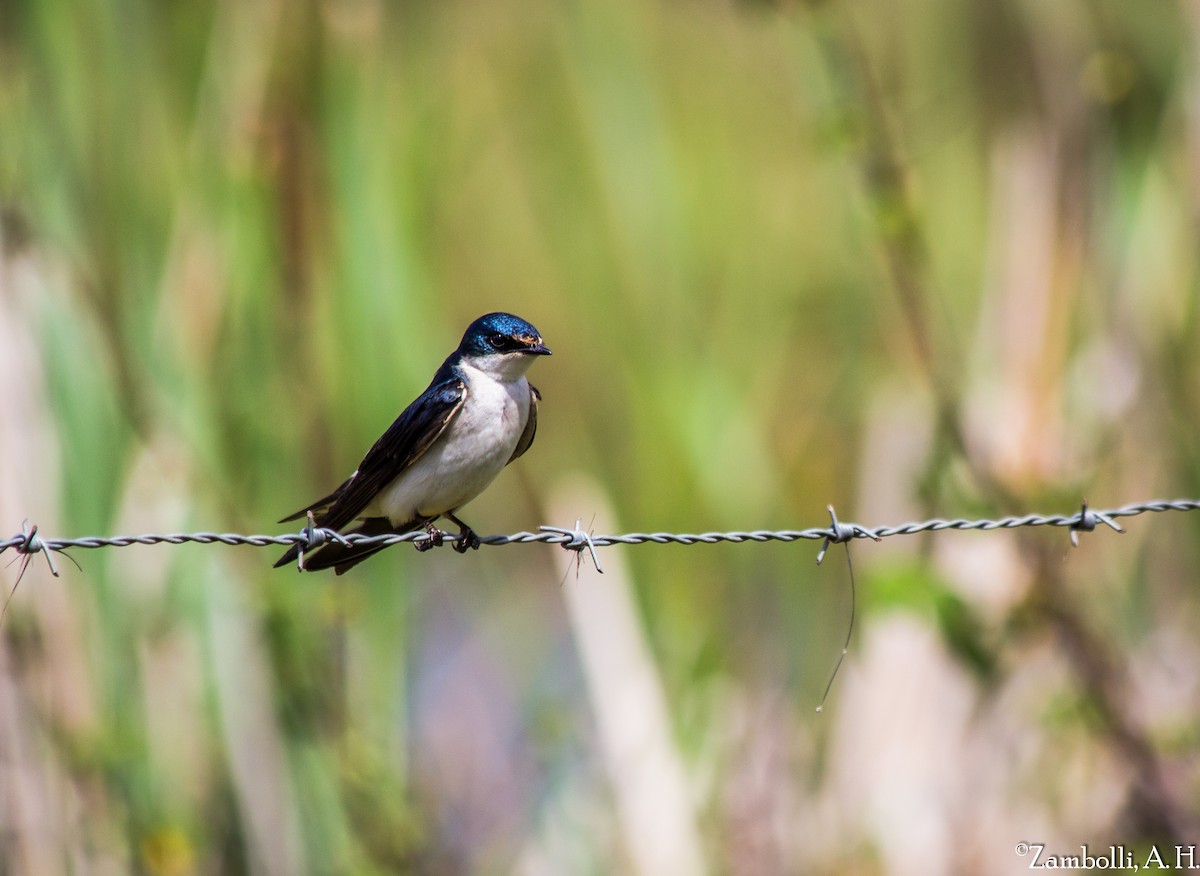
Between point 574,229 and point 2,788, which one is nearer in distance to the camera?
point 2,788

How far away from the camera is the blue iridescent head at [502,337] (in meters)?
3.46

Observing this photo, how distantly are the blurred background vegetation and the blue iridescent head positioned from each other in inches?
21.2

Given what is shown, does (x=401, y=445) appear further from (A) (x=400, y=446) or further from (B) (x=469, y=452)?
(B) (x=469, y=452)

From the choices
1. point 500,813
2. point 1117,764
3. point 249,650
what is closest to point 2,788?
point 249,650

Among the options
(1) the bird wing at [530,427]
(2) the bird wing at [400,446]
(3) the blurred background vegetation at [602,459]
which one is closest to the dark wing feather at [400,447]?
(2) the bird wing at [400,446]

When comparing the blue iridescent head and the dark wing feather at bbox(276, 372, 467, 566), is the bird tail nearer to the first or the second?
the dark wing feather at bbox(276, 372, 467, 566)

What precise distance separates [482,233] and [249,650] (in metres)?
4.46

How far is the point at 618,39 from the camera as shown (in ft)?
15.2

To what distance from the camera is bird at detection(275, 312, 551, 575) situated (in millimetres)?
3328

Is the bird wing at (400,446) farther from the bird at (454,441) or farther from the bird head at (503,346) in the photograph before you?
A: the bird head at (503,346)

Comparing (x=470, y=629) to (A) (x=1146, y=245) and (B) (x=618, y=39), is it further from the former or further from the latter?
(A) (x=1146, y=245)

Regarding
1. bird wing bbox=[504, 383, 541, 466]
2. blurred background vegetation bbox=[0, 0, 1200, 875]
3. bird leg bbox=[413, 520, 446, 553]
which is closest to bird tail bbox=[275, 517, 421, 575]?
bird leg bbox=[413, 520, 446, 553]

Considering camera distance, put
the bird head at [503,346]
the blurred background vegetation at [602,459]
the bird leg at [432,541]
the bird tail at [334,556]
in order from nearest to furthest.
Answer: the bird tail at [334,556]
the bird leg at [432,541]
the bird head at [503,346]
the blurred background vegetation at [602,459]

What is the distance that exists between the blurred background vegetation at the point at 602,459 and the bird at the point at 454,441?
509 millimetres
